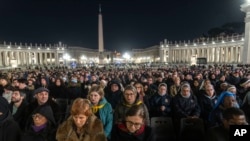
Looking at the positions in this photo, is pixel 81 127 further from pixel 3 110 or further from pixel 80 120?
pixel 3 110

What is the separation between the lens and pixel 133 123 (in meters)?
3.26

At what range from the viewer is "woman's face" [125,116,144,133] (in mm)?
3246

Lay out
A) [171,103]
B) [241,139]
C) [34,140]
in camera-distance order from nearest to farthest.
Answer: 1. [241,139]
2. [34,140]
3. [171,103]

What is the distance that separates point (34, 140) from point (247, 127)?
10.0 ft

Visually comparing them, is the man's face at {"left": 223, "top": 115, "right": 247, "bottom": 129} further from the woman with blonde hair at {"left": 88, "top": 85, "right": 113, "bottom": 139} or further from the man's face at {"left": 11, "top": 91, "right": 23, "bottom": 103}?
the man's face at {"left": 11, "top": 91, "right": 23, "bottom": 103}

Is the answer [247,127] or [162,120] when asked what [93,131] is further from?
[162,120]

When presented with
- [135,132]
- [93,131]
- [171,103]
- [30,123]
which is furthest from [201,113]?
[30,123]

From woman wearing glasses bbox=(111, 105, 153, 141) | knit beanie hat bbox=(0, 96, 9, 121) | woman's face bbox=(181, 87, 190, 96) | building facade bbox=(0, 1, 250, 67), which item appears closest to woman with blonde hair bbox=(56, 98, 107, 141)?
woman wearing glasses bbox=(111, 105, 153, 141)

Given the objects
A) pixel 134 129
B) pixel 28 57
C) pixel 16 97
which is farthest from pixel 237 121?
pixel 28 57

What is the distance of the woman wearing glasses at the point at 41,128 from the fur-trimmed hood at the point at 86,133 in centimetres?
46

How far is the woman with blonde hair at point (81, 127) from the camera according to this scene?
125 inches

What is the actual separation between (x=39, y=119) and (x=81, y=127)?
84cm

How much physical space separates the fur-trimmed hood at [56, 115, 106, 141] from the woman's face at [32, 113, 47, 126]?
54 cm

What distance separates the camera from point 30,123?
12.6 feet
